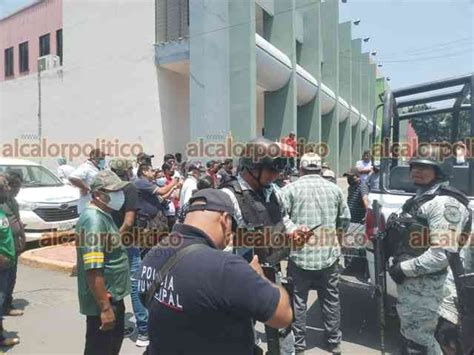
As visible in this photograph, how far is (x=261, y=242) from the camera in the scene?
2.95 m

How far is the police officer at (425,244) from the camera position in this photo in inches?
111

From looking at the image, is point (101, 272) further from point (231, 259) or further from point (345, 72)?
point (345, 72)

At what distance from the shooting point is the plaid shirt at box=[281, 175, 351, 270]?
4.00m

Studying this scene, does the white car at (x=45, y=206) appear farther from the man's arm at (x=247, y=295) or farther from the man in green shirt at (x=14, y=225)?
the man's arm at (x=247, y=295)

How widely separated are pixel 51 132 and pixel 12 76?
21.9ft

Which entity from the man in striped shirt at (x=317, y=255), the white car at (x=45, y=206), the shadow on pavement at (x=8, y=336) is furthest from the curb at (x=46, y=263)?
the man in striped shirt at (x=317, y=255)

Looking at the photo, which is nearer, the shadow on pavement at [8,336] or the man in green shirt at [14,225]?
the shadow on pavement at [8,336]

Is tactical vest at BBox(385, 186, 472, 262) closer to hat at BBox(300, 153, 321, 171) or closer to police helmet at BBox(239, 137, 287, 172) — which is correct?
police helmet at BBox(239, 137, 287, 172)

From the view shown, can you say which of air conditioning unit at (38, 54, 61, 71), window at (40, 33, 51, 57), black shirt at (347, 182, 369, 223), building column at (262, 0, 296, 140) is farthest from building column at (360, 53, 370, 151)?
black shirt at (347, 182, 369, 223)

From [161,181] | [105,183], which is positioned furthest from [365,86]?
[105,183]

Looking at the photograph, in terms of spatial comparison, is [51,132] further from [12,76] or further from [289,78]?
[289,78]

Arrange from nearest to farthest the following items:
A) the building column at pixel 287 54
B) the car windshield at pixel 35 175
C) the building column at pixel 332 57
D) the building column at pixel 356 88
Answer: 1. the car windshield at pixel 35 175
2. the building column at pixel 287 54
3. the building column at pixel 332 57
4. the building column at pixel 356 88

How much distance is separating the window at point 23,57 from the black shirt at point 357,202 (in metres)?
19.8

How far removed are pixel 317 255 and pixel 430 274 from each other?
122 centimetres
